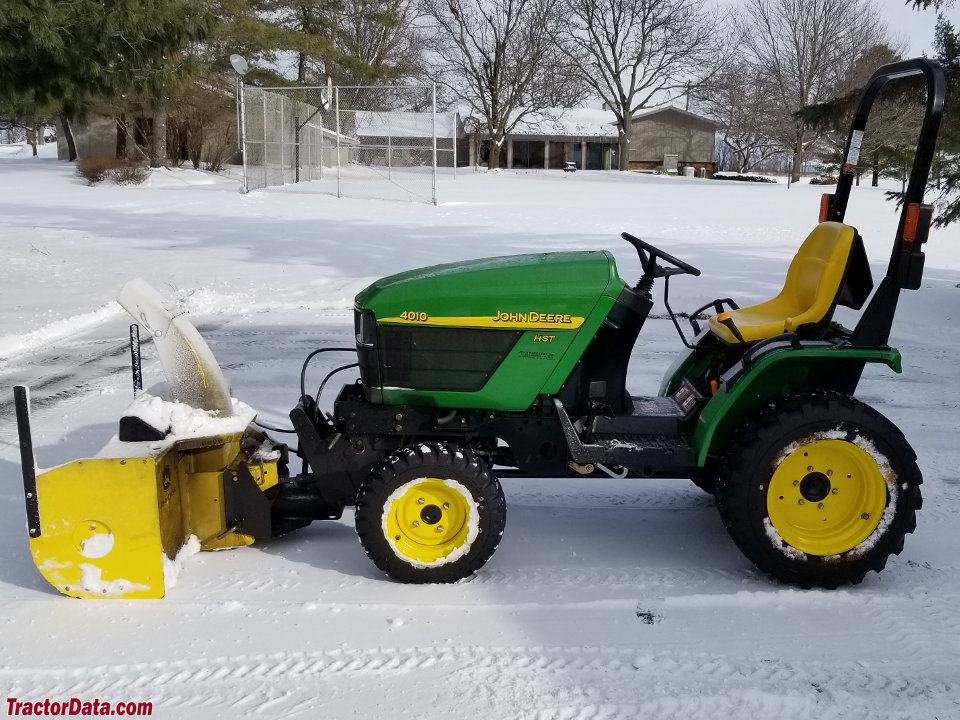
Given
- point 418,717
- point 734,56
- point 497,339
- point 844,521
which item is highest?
point 734,56

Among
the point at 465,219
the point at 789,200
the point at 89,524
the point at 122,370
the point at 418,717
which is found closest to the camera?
the point at 418,717

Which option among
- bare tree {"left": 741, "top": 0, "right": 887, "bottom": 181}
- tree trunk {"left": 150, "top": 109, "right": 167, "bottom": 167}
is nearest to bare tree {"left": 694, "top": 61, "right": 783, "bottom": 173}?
bare tree {"left": 741, "top": 0, "right": 887, "bottom": 181}

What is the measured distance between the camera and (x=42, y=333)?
25.8 ft

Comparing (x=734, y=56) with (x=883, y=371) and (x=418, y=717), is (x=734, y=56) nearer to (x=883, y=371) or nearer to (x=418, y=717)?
(x=883, y=371)

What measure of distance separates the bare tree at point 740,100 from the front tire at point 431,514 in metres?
44.1

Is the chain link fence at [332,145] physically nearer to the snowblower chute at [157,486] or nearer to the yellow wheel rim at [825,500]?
the snowblower chute at [157,486]

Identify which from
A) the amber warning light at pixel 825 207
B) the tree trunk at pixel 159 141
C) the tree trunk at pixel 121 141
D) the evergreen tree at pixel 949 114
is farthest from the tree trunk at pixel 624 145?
the amber warning light at pixel 825 207

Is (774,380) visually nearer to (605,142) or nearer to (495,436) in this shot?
(495,436)

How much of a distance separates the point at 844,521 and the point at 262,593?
2128 millimetres

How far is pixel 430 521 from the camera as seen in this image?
3348 millimetres

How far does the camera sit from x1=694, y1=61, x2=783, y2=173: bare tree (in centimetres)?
4388

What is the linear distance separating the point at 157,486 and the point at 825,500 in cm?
238

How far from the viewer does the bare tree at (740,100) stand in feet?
144

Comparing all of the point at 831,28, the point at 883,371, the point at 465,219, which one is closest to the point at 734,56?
the point at 831,28
